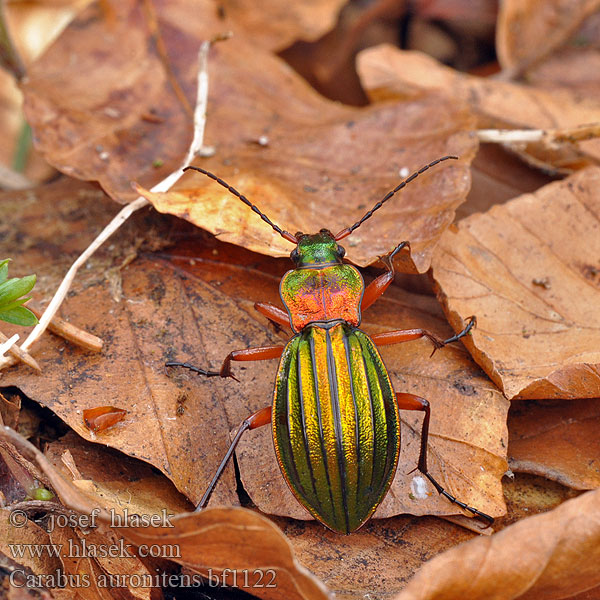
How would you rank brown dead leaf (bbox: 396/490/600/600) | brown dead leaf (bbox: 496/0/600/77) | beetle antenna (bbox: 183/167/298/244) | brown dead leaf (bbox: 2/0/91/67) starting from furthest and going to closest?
brown dead leaf (bbox: 2/0/91/67)
brown dead leaf (bbox: 496/0/600/77)
beetle antenna (bbox: 183/167/298/244)
brown dead leaf (bbox: 396/490/600/600)

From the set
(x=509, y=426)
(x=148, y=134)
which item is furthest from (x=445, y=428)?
(x=148, y=134)

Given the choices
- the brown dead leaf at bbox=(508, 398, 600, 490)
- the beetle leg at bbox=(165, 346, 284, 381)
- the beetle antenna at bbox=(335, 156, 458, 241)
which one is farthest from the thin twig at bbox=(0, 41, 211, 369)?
the brown dead leaf at bbox=(508, 398, 600, 490)

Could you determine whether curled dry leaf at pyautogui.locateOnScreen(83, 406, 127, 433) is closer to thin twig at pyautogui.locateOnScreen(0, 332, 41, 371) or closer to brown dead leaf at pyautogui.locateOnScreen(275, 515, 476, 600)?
thin twig at pyautogui.locateOnScreen(0, 332, 41, 371)

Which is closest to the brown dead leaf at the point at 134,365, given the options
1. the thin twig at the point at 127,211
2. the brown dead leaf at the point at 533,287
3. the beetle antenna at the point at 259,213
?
the thin twig at the point at 127,211

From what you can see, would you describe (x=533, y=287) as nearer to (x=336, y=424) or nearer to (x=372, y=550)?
(x=336, y=424)

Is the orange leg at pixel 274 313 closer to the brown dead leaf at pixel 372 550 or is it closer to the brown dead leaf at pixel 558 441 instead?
the brown dead leaf at pixel 372 550
